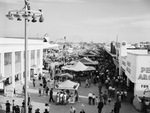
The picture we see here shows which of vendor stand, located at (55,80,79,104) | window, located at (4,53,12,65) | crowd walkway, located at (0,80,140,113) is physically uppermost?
window, located at (4,53,12,65)

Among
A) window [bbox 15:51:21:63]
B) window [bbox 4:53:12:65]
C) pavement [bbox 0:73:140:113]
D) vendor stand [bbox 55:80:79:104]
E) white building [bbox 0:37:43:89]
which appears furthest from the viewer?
window [bbox 15:51:21:63]

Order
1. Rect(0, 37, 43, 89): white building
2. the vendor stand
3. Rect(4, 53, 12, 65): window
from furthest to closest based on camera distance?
Rect(4, 53, 12, 65): window
Rect(0, 37, 43, 89): white building
the vendor stand

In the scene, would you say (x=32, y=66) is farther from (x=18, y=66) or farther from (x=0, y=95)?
(x=0, y=95)

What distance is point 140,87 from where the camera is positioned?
49.9ft

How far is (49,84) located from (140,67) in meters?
Answer: 8.87

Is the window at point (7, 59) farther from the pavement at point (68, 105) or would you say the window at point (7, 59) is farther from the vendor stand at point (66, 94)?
the vendor stand at point (66, 94)

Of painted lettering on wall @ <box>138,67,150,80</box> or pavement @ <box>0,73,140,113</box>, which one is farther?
painted lettering on wall @ <box>138,67,150,80</box>

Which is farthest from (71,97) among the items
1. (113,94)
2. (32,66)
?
(32,66)

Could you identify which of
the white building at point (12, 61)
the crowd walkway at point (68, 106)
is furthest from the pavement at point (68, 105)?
the white building at point (12, 61)

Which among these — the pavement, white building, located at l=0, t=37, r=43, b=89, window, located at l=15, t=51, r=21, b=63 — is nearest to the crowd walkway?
the pavement

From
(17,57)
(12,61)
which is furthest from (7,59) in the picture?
(17,57)

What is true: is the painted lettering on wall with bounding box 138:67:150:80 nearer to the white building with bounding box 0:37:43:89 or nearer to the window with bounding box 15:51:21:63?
the white building with bounding box 0:37:43:89

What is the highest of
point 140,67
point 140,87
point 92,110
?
point 140,67

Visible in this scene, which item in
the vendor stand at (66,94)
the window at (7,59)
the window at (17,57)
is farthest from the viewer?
the window at (17,57)
